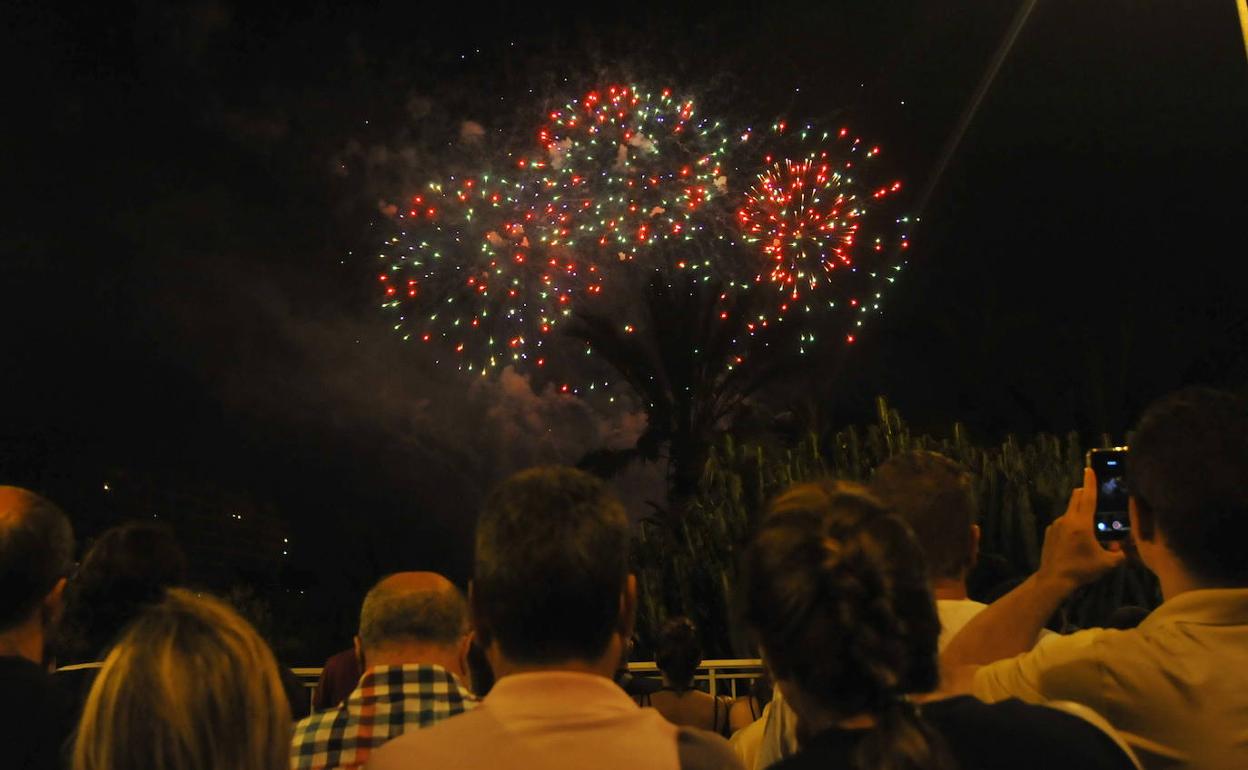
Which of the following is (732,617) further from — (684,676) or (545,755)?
(684,676)

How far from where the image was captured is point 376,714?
3.21m

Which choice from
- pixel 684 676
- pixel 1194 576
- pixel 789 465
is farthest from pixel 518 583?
pixel 789 465

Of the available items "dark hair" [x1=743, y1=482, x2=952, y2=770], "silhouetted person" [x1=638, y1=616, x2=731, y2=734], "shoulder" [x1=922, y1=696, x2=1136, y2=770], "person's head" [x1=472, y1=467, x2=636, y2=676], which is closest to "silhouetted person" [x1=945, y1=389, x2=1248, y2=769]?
"shoulder" [x1=922, y1=696, x2=1136, y2=770]

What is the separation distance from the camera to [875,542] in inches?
72.0

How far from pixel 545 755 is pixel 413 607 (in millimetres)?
1772

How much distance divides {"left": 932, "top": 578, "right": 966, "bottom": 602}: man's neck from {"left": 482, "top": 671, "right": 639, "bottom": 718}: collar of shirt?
1.18 meters

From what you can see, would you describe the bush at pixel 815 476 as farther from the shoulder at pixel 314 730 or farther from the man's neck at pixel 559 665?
the man's neck at pixel 559 665

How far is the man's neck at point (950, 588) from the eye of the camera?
9.41ft

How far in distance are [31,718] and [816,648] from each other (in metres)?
1.79

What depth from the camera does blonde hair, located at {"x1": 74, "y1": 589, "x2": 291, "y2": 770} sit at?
7.09 feet

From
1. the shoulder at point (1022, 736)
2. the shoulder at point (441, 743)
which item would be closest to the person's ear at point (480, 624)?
the shoulder at point (441, 743)

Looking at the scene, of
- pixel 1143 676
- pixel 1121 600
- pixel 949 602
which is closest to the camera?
pixel 1143 676

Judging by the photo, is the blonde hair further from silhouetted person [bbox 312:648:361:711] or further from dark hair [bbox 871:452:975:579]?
silhouetted person [bbox 312:648:361:711]

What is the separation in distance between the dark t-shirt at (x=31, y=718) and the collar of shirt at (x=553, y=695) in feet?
3.53
